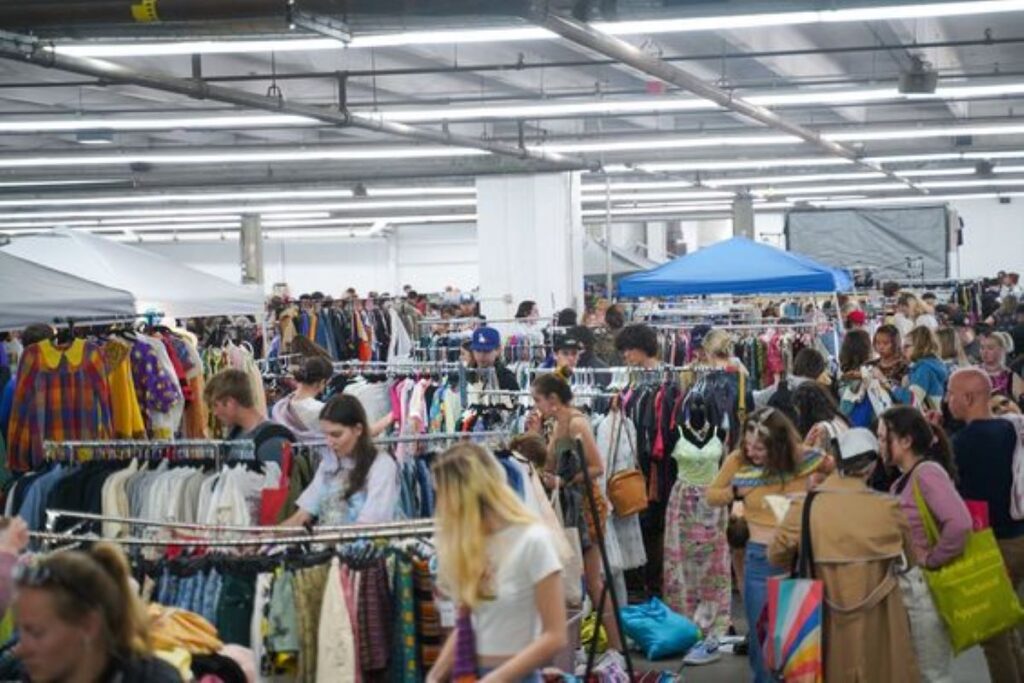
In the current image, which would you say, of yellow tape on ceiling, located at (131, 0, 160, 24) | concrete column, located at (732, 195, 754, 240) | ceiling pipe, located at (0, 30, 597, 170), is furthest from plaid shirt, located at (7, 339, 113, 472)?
concrete column, located at (732, 195, 754, 240)

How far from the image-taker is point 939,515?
5.49m

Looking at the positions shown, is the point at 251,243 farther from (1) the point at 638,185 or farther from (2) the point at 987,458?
(2) the point at 987,458

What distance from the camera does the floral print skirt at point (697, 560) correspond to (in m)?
7.79

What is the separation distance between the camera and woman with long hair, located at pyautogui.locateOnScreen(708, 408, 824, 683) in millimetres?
5773

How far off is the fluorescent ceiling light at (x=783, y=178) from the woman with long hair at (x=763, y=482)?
1726 centimetres

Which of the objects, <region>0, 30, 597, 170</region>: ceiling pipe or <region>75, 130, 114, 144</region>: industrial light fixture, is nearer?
<region>0, 30, 597, 170</region>: ceiling pipe

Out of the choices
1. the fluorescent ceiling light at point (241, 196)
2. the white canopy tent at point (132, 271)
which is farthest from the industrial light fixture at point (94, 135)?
the fluorescent ceiling light at point (241, 196)

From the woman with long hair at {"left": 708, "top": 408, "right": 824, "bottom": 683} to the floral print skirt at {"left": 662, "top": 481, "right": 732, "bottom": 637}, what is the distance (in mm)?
1551

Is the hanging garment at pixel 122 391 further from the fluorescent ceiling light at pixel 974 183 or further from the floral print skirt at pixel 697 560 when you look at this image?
the fluorescent ceiling light at pixel 974 183

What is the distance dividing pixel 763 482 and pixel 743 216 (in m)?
22.5

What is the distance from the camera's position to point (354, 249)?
1453 inches

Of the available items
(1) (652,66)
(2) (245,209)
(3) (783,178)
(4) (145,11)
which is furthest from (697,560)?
(2) (245,209)

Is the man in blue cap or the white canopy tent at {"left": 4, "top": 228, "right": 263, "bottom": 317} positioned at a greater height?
the white canopy tent at {"left": 4, "top": 228, "right": 263, "bottom": 317}

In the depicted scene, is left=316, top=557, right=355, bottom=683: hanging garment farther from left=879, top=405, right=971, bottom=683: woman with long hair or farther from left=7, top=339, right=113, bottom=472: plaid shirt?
left=7, top=339, right=113, bottom=472: plaid shirt
